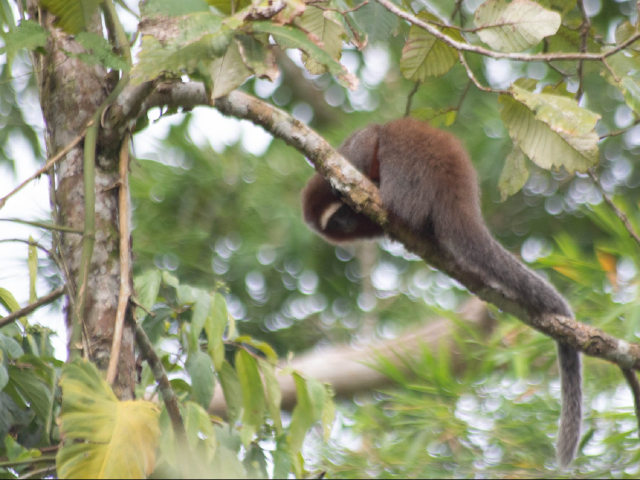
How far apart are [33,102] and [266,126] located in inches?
98.3

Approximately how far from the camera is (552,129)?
1.23 meters

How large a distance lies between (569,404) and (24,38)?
1681 mm

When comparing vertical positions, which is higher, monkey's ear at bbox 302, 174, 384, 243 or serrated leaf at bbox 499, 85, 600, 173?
serrated leaf at bbox 499, 85, 600, 173

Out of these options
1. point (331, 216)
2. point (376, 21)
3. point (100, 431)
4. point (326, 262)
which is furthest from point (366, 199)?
point (326, 262)

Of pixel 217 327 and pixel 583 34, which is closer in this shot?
pixel 217 327

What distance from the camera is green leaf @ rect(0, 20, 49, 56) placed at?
3.39 feet

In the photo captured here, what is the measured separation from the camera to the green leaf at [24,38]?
103 centimetres

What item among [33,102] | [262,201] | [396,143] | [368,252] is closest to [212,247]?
[262,201]

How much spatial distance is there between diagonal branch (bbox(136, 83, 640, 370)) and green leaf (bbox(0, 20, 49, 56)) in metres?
0.29

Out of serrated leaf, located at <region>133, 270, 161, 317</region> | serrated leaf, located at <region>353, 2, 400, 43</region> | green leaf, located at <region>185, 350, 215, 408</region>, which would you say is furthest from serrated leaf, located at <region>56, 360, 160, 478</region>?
serrated leaf, located at <region>353, 2, 400, 43</region>

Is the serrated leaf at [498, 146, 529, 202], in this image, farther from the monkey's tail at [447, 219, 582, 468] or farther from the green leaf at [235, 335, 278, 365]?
the green leaf at [235, 335, 278, 365]

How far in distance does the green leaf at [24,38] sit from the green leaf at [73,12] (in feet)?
0.38

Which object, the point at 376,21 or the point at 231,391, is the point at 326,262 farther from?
the point at 376,21

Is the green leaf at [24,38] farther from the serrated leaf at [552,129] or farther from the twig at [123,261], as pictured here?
the serrated leaf at [552,129]
